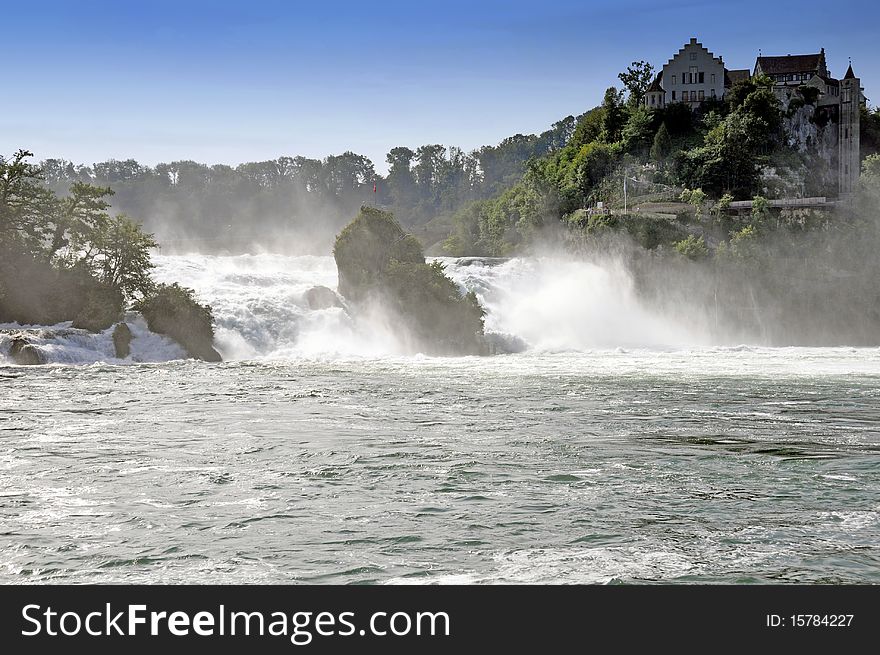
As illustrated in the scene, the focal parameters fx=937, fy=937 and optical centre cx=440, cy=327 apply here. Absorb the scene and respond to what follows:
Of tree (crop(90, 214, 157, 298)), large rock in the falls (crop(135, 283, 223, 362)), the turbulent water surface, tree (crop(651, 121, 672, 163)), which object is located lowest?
the turbulent water surface

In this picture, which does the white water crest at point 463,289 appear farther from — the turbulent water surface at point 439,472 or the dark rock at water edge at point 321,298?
the turbulent water surface at point 439,472

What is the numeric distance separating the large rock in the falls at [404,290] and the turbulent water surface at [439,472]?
9.64m

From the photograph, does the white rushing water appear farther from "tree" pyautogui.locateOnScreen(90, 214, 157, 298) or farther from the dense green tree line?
the dense green tree line

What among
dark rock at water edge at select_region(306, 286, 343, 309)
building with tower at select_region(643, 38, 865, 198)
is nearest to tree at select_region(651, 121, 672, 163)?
building with tower at select_region(643, 38, 865, 198)

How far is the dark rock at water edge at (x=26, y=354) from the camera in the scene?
134 ft

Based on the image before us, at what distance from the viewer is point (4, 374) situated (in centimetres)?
3706

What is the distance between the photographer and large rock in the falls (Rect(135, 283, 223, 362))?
46584 mm

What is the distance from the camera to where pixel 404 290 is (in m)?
53.4

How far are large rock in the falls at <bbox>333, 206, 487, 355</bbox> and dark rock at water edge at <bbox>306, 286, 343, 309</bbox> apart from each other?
1145mm

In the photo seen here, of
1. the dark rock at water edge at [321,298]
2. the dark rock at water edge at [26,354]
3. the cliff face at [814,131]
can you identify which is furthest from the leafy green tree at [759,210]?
the dark rock at water edge at [26,354]

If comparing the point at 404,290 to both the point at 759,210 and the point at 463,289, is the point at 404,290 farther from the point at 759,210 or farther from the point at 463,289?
the point at 759,210

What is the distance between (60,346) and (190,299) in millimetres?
7527

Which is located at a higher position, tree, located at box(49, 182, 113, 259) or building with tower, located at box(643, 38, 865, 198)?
building with tower, located at box(643, 38, 865, 198)

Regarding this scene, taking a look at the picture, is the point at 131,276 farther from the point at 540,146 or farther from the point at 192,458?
the point at 540,146
